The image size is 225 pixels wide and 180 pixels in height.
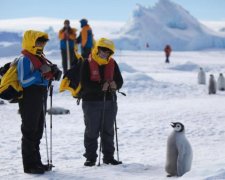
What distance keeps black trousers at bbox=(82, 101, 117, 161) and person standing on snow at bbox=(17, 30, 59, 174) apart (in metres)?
0.60

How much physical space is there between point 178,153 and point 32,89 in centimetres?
175

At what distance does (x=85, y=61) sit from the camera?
5590mm

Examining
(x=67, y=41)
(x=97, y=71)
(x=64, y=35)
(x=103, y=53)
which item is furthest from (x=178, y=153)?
(x=67, y=41)

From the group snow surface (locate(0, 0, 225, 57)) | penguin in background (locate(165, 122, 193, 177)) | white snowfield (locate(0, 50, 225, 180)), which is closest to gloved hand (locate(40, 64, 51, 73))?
white snowfield (locate(0, 50, 225, 180))

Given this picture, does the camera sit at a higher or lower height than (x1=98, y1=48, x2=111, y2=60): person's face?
lower

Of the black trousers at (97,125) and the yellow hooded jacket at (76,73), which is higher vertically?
the yellow hooded jacket at (76,73)

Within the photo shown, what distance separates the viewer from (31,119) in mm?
5172

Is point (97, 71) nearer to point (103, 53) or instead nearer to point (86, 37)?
point (103, 53)

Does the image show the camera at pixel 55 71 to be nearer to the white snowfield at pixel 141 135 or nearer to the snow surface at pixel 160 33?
the white snowfield at pixel 141 135

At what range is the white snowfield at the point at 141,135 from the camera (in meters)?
5.23

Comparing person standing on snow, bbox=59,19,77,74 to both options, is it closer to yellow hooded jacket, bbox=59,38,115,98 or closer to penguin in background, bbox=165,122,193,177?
yellow hooded jacket, bbox=59,38,115,98

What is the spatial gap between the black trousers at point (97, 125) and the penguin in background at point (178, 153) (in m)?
0.88

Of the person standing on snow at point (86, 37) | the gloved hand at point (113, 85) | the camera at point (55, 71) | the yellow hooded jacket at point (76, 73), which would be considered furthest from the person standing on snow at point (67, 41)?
the camera at point (55, 71)

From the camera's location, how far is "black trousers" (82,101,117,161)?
560cm
